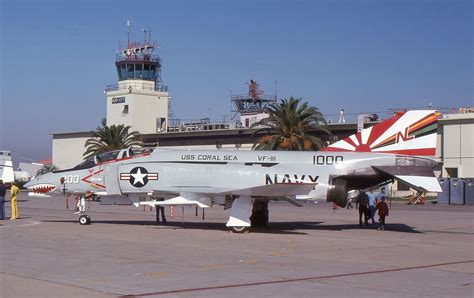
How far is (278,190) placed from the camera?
20250 millimetres

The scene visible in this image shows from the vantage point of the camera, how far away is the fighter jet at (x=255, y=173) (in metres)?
20.8

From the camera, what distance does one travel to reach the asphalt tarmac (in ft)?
34.2

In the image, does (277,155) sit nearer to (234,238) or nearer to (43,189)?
(234,238)

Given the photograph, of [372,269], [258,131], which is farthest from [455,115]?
[372,269]

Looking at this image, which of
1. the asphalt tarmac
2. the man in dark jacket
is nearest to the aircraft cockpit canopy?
the asphalt tarmac

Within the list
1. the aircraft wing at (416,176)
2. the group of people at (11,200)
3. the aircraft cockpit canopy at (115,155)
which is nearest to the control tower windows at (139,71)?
the group of people at (11,200)

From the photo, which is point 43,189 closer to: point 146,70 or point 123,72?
point 146,70

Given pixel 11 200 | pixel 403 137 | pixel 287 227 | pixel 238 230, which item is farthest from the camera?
pixel 11 200

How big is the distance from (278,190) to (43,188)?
8.32 metres

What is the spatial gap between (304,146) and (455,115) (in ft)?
40.7

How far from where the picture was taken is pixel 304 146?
2072 inches

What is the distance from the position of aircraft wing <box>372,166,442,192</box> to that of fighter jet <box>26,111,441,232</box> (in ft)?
0.10

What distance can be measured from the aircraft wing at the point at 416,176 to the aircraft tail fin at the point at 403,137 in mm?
772

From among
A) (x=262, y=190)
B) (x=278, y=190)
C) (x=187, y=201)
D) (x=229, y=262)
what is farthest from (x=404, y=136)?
(x=229, y=262)
